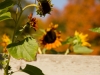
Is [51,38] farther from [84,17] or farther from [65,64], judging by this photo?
[84,17]

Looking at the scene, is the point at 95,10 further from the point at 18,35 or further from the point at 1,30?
the point at 18,35

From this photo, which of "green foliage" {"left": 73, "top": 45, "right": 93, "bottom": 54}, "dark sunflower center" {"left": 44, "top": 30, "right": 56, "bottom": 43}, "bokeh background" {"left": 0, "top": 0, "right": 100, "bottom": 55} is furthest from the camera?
"bokeh background" {"left": 0, "top": 0, "right": 100, "bottom": 55}

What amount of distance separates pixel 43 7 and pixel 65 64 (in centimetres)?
30

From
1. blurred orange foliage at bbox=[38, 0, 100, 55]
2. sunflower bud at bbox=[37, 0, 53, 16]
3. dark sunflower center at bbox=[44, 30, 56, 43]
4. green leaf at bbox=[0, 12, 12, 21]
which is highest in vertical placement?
blurred orange foliage at bbox=[38, 0, 100, 55]

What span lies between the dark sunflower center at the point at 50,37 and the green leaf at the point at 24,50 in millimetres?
655

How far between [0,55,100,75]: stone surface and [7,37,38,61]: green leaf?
252 mm

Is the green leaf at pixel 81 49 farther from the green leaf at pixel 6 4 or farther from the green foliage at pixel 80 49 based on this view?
the green leaf at pixel 6 4

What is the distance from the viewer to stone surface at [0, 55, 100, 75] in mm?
1043

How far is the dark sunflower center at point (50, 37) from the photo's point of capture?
4.82 ft

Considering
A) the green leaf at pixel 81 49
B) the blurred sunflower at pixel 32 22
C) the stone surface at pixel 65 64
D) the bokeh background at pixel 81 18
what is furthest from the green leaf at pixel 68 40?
the bokeh background at pixel 81 18

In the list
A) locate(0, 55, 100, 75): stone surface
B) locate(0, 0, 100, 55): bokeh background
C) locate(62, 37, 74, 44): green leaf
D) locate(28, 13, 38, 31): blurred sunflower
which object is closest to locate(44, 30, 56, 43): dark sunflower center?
locate(62, 37, 74, 44): green leaf

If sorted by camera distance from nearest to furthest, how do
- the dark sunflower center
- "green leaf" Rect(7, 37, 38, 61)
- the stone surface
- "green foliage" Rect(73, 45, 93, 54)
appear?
"green leaf" Rect(7, 37, 38, 61) → the stone surface → "green foliage" Rect(73, 45, 93, 54) → the dark sunflower center

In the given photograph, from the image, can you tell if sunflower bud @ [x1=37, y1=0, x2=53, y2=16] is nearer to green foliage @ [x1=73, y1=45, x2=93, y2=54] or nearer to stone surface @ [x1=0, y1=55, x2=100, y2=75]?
stone surface @ [x1=0, y1=55, x2=100, y2=75]

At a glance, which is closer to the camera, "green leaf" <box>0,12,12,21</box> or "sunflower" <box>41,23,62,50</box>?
"green leaf" <box>0,12,12,21</box>
